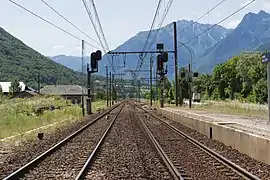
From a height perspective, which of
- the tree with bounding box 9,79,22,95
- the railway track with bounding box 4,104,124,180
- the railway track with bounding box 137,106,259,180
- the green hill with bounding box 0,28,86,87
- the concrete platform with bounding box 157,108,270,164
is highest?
the green hill with bounding box 0,28,86,87

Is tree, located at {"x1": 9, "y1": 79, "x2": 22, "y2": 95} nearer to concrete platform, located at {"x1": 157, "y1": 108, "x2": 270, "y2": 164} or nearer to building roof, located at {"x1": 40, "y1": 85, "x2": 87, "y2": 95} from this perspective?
building roof, located at {"x1": 40, "y1": 85, "x2": 87, "y2": 95}

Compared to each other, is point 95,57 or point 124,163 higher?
point 95,57

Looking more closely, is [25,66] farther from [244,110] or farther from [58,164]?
[58,164]

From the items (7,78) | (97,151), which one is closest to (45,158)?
(97,151)

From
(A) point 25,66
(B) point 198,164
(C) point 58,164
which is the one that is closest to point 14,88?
(A) point 25,66

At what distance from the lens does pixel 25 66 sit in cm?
15188

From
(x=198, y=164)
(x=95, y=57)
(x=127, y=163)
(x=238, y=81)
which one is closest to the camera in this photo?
(x=198, y=164)

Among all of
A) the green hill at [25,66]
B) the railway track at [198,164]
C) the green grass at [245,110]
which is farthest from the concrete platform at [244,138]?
the green hill at [25,66]

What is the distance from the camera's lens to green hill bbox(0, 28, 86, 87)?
144000 mm

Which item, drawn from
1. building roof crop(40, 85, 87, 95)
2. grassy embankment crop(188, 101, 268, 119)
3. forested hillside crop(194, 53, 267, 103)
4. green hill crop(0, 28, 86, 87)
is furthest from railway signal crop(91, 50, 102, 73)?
green hill crop(0, 28, 86, 87)

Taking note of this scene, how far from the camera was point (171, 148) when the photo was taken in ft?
58.6

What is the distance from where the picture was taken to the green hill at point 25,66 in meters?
144

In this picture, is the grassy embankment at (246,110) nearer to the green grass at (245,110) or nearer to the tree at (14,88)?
the green grass at (245,110)

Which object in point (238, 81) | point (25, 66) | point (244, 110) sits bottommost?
point (244, 110)
